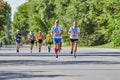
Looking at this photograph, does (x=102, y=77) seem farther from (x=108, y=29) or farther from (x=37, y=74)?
(x=108, y=29)

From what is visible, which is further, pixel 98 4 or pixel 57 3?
pixel 57 3

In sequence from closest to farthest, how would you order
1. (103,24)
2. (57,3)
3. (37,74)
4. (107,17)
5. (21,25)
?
(37,74)
(107,17)
(103,24)
(57,3)
(21,25)

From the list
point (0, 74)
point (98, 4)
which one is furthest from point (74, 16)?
point (0, 74)

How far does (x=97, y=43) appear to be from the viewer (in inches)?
2788

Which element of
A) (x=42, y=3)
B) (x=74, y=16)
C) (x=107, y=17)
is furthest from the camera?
(x=42, y=3)

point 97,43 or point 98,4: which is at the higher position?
point 98,4

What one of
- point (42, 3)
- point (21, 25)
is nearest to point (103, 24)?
point (42, 3)

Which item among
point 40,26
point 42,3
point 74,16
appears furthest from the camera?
point 40,26

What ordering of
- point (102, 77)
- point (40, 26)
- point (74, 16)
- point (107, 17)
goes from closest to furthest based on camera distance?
point (102, 77), point (107, 17), point (74, 16), point (40, 26)

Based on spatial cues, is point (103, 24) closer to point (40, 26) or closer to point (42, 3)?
point (42, 3)

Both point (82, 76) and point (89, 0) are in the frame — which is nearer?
point (82, 76)

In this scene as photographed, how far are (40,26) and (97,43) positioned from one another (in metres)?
43.5

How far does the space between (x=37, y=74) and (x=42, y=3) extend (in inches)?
A: 3296

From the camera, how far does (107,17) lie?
204 feet
